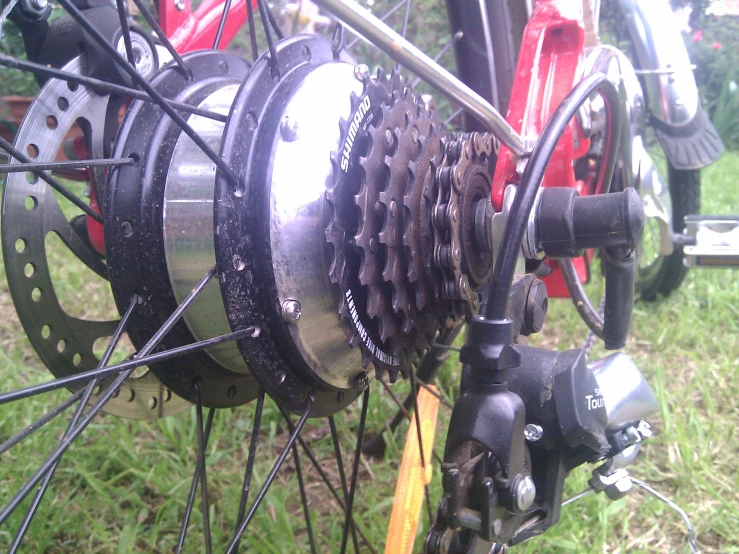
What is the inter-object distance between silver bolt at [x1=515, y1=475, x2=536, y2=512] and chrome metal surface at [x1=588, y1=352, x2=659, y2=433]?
192mm

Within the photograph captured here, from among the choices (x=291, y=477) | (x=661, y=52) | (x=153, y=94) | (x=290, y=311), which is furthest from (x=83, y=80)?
(x=661, y=52)

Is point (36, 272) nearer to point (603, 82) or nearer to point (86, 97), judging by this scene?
point (86, 97)

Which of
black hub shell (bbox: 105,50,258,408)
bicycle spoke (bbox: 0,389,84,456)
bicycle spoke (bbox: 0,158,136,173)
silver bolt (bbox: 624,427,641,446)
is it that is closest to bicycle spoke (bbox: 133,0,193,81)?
black hub shell (bbox: 105,50,258,408)

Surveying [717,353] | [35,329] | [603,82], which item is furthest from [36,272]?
[717,353]

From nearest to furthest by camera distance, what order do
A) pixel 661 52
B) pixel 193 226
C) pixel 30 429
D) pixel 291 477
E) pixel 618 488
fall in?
pixel 30 429 → pixel 193 226 → pixel 618 488 → pixel 291 477 → pixel 661 52

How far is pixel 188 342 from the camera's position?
72cm

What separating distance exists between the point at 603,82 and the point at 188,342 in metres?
0.54

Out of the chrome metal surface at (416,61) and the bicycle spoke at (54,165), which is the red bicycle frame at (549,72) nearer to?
the chrome metal surface at (416,61)

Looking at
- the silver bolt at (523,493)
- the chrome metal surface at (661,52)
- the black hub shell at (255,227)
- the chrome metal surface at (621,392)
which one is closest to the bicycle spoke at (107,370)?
the black hub shell at (255,227)

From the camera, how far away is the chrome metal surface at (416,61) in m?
0.56

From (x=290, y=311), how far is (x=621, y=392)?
0.39 meters

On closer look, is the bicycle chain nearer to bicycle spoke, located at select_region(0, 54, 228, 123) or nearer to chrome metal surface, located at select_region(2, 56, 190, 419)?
bicycle spoke, located at select_region(0, 54, 228, 123)

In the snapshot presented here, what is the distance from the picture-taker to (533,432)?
24.1 inches

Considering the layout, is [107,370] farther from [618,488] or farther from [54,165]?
[618,488]
